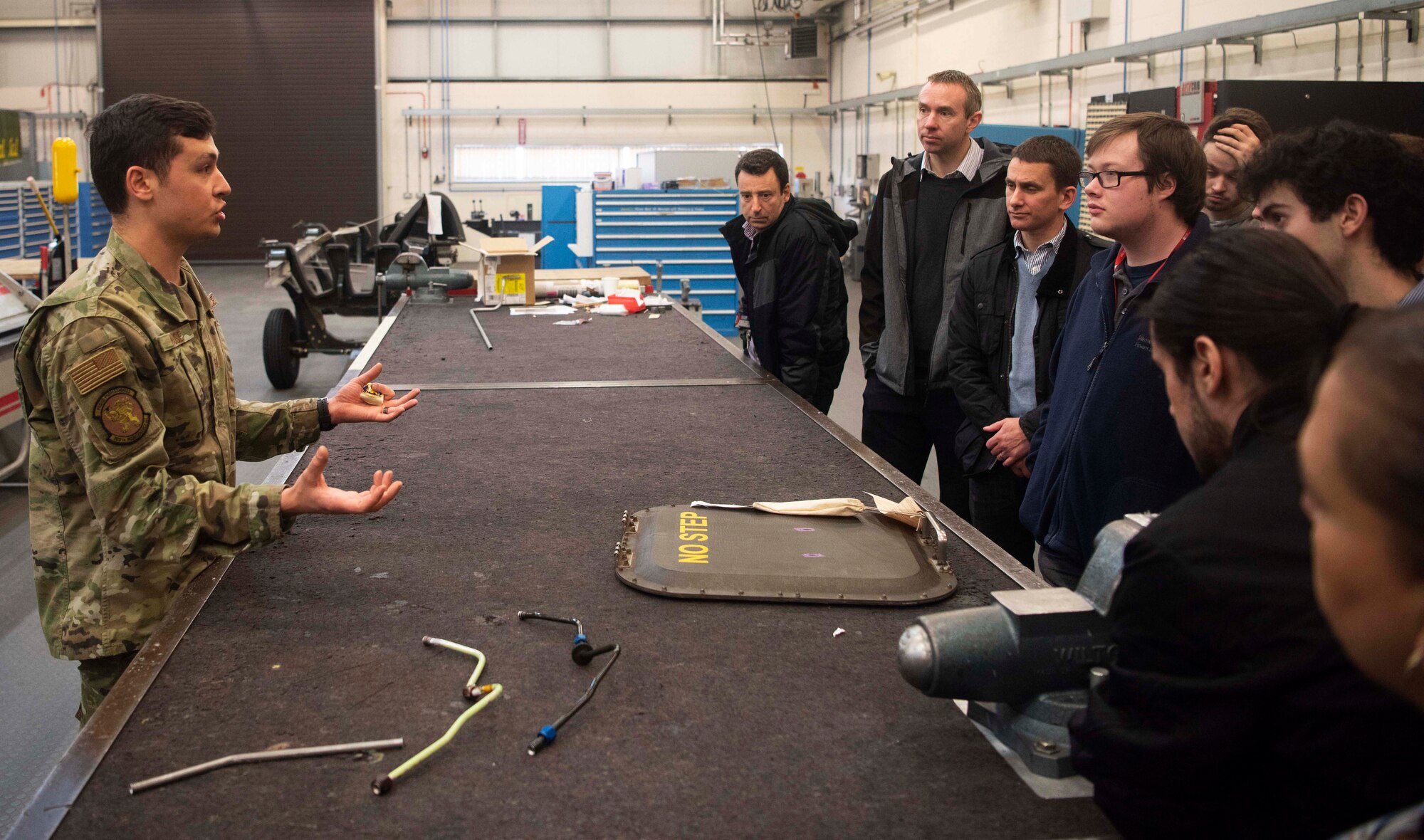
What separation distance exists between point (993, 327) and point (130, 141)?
161 centimetres

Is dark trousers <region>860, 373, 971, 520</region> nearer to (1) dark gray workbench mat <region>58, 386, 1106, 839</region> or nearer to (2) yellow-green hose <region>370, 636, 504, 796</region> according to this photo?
(1) dark gray workbench mat <region>58, 386, 1106, 839</region>

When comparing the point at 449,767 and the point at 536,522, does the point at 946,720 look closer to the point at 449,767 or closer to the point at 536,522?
the point at 449,767

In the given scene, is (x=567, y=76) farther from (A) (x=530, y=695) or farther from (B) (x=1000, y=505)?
(A) (x=530, y=695)

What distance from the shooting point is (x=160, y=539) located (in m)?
1.40

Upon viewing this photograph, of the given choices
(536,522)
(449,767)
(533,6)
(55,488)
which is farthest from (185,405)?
(533,6)

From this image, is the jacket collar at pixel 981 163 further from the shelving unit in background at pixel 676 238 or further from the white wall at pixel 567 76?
the white wall at pixel 567 76

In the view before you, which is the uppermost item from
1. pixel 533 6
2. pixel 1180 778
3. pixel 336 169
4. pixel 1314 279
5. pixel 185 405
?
pixel 533 6

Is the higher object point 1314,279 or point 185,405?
point 1314,279

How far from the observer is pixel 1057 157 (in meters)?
2.19

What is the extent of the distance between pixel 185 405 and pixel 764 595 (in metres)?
0.84

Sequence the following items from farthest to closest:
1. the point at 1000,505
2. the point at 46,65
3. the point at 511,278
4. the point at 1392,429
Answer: the point at 46,65 < the point at 511,278 < the point at 1000,505 < the point at 1392,429

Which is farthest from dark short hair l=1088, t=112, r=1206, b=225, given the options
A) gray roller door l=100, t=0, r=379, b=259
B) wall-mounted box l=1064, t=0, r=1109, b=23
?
gray roller door l=100, t=0, r=379, b=259

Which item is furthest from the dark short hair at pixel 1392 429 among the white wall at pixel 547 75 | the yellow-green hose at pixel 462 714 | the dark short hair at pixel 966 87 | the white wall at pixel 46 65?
the white wall at pixel 46 65

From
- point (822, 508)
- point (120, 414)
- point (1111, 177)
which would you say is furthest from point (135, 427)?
point (1111, 177)
